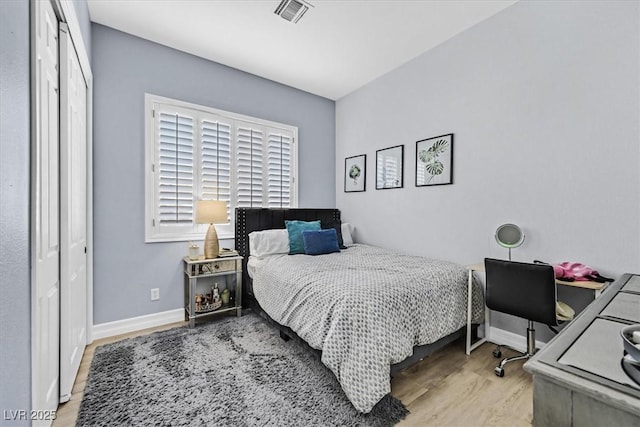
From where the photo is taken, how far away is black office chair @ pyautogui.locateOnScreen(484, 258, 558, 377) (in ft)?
5.99

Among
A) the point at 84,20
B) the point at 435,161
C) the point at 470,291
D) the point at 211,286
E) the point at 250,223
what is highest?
the point at 84,20

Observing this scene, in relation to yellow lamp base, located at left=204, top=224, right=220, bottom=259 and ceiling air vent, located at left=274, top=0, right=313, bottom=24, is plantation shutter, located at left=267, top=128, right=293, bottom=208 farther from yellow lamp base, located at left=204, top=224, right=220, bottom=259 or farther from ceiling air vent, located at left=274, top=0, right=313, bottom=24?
ceiling air vent, located at left=274, top=0, right=313, bottom=24

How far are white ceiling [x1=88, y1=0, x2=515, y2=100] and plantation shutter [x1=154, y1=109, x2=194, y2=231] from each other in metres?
0.82

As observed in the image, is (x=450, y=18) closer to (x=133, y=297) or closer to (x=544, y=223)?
(x=544, y=223)

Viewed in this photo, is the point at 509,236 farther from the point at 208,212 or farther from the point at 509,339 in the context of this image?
the point at 208,212

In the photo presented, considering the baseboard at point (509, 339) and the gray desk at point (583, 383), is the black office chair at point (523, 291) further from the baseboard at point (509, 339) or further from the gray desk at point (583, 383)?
the gray desk at point (583, 383)

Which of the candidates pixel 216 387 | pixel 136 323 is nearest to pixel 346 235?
pixel 216 387

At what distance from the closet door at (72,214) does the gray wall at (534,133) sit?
3.10 m

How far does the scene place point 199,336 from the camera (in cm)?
262

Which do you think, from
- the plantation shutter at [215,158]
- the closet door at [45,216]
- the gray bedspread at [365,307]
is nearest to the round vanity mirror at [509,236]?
the gray bedspread at [365,307]

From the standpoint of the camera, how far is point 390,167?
3.57 metres

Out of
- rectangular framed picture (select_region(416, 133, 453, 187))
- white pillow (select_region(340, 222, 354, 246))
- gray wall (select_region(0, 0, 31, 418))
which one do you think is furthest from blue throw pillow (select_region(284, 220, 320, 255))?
gray wall (select_region(0, 0, 31, 418))

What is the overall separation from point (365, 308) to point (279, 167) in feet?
8.67

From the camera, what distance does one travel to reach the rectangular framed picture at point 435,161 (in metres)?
2.92
